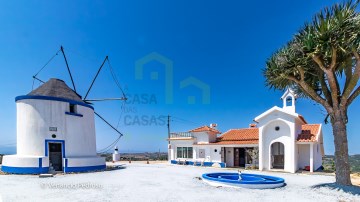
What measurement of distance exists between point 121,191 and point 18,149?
14.1 metres

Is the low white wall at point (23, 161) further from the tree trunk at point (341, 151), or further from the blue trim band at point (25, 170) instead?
the tree trunk at point (341, 151)

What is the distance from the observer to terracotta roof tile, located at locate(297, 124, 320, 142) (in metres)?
24.1

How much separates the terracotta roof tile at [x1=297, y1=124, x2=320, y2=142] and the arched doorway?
2.50 metres

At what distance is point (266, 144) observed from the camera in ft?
85.0

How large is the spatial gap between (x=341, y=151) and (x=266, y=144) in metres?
12.1

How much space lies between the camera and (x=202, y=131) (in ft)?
108

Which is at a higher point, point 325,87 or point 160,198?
point 325,87

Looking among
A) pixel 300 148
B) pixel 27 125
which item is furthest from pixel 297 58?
pixel 27 125

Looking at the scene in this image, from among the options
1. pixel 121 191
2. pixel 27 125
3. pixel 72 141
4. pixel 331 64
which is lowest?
pixel 121 191

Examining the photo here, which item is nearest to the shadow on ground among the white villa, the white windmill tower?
the white villa

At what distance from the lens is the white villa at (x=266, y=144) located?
961 inches

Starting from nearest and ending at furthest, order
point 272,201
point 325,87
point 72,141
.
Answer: point 272,201
point 325,87
point 72,141

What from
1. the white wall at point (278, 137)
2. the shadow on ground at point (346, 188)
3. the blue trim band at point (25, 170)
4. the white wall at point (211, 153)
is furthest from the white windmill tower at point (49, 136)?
the shadow on ground at point (346, 188)

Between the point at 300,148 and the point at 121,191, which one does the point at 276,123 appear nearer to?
the point at 300,148
